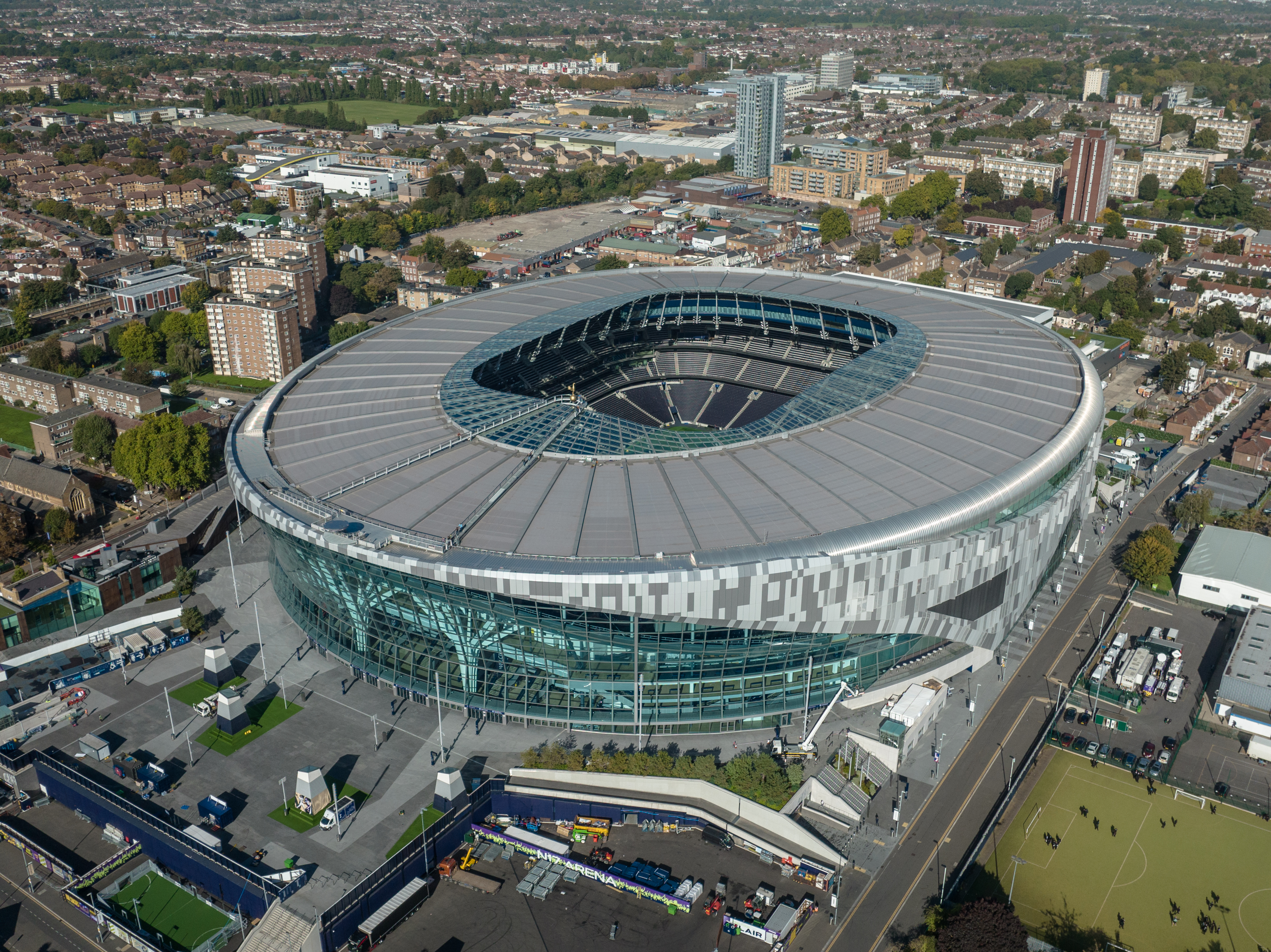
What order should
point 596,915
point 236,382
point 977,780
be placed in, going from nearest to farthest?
point 596,915
point 977,780
point 236,382

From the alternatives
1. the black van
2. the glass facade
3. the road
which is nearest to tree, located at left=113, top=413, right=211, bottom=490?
the glass facade

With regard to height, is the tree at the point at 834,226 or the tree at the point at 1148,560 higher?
the tree at the point at 834,226

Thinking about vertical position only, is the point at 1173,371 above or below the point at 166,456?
below

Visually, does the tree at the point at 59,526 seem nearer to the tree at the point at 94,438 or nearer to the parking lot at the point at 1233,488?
the tree at the point at 94,438

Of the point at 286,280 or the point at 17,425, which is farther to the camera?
the point at 286,280

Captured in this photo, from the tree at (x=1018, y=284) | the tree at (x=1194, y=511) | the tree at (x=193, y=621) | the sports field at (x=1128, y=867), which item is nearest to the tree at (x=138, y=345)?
the tree at (x=193, y=621)

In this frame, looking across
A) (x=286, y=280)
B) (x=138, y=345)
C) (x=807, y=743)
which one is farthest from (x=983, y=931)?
(x=138, y=345)

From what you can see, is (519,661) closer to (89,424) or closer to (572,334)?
(572,334)

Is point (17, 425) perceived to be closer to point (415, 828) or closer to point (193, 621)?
point (193, 621)
